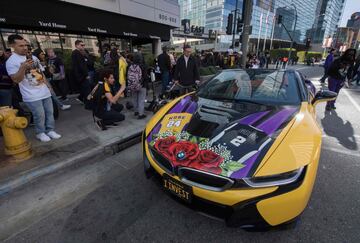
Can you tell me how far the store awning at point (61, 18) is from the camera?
20.0 feet

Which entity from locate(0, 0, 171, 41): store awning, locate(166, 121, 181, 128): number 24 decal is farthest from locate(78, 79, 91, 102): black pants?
locate(166, 121, 181, 128): number 24 decal

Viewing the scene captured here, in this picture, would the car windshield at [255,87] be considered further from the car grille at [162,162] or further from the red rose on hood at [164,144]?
the car grille at [162,162]

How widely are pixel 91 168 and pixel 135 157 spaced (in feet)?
2.26

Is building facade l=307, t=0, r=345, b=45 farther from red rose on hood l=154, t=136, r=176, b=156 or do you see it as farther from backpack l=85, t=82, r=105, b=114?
red rose on hood l=154, t=136, r=176, b=156

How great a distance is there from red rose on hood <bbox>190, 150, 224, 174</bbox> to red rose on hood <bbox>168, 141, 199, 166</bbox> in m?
0.05

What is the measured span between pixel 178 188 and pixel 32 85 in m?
3.06

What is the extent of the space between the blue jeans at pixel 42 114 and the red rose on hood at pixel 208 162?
10.0ft

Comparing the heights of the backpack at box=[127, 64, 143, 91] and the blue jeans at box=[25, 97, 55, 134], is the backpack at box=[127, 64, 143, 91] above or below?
above

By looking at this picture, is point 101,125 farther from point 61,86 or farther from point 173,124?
point 61,86

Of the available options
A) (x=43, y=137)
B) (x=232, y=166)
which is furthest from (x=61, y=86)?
(x=232, y=166)

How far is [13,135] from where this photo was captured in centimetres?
290

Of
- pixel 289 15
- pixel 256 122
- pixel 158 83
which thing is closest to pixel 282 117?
pixel 256 122

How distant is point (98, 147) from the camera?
3369 millimetres

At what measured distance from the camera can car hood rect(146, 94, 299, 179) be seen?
1.57 metres
